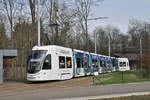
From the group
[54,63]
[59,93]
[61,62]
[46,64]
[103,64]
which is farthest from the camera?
[103,64]

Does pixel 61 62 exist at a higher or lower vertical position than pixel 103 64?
higher

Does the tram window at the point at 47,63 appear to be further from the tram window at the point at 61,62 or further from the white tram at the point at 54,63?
the tram window at the point at 61,62

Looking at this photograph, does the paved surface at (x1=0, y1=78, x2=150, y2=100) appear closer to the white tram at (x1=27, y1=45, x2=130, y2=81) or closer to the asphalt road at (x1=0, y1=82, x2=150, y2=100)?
the asphalt road at (x1=0, y1=82, x2=150, y2=100)

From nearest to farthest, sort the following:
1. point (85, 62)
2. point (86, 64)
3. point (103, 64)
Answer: point (85, 62), point (86, 64), point (103, 64)

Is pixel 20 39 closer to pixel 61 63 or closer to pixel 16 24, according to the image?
pixel 16 24

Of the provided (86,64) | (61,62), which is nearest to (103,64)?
(86,64)

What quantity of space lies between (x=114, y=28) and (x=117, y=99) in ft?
245

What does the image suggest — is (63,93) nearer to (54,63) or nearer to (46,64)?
(46,64)

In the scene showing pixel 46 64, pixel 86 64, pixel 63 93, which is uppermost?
pixel 46 64

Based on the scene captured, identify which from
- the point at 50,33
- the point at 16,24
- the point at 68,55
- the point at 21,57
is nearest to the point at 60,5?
the point at 50,33

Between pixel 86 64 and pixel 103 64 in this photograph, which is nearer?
pixel 86 64

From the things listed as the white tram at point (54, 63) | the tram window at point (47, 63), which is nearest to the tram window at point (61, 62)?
the white tram at point (54, 63)

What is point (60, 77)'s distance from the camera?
23094 millimetres

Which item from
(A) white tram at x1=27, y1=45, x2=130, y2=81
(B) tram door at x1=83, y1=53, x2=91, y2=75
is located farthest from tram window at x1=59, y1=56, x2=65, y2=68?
(B) tram door at x1=83, y1=53, x2=91, y2=75
